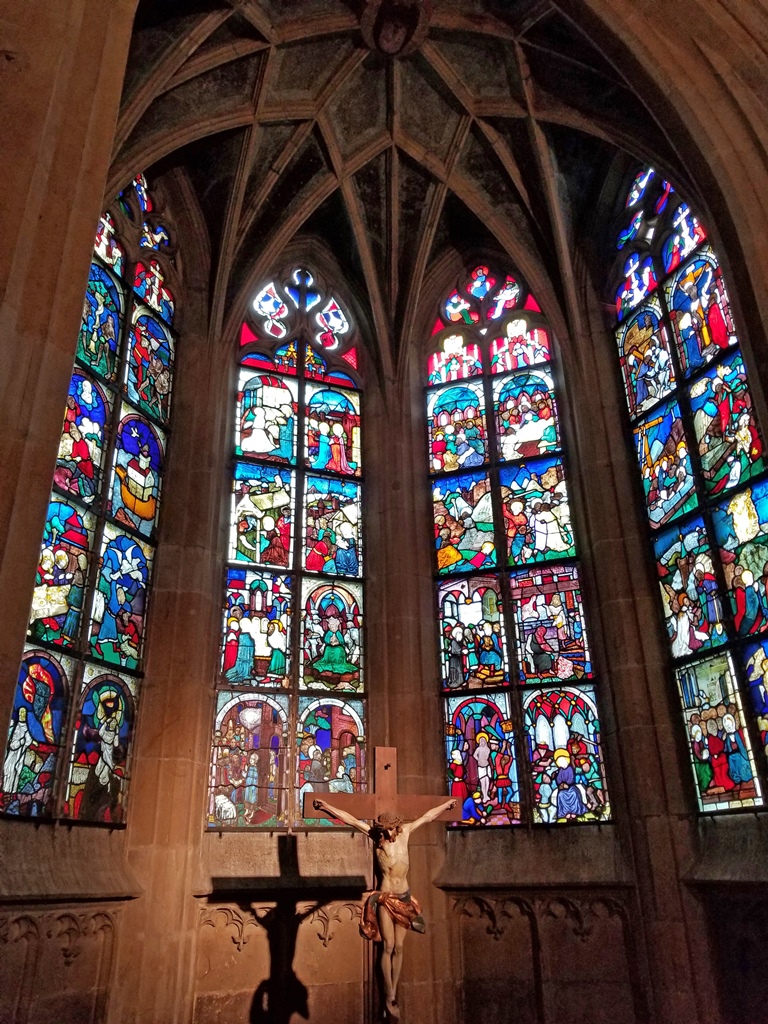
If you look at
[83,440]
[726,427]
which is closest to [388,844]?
[83,440]

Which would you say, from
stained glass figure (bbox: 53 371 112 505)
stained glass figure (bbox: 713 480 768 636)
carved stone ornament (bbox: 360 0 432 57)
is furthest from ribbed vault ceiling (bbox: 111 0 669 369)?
stained glass figure (bbox: 713 480 768 636)

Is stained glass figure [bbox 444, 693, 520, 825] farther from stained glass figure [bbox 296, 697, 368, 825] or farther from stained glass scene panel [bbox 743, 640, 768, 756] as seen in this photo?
stained glass scene panel [bbox 743, 640, 768, 756]

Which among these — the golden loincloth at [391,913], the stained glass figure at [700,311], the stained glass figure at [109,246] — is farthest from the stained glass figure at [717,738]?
the stained glass figure at [109,246]

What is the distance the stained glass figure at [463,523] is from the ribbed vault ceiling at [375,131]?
2.02 m

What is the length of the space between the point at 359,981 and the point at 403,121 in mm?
9761

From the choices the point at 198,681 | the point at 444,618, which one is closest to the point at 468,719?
the point at 444,618

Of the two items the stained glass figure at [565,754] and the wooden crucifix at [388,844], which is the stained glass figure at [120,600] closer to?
the wooden crucifix at [388,844]

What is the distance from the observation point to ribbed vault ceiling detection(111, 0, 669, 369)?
9211 mm

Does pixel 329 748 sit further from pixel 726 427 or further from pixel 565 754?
pixel 726 427

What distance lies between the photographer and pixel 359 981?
26.2 feet

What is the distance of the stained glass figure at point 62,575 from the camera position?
7.41 m

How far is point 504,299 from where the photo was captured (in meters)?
11.5

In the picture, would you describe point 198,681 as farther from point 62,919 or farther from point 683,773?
point 683,773

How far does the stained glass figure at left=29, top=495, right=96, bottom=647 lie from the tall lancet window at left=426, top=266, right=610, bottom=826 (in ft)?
13.2
